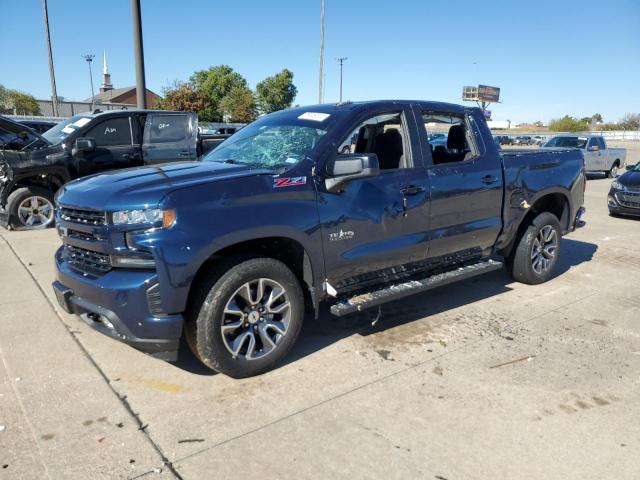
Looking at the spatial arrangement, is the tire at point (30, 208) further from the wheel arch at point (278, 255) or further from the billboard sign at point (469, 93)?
the billboard sign at point (469, 93)

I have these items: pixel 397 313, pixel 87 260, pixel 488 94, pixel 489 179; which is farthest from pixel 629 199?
pixel 488 94

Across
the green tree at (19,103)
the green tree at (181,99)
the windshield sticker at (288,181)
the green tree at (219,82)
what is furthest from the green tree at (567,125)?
the windshield sticker at (288,181)

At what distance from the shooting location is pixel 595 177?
21.6 meters

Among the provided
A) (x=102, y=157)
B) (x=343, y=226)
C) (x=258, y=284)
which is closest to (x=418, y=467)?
(x=258, y=284)

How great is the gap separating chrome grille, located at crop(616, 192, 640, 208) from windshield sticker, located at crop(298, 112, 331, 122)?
353 inches

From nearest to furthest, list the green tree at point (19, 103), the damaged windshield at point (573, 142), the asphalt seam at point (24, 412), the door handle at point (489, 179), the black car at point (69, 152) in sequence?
the asphalt seam at point (24, 412) → the door handle at point (489, 179) → the black car at point (69, 152) → the damaged windshield at point (573, 142) → the green tree at point (19, 103)

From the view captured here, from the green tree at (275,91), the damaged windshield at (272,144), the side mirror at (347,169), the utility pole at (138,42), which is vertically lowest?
the side mirror at (347,169)

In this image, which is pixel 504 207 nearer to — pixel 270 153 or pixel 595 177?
pixel 270 153

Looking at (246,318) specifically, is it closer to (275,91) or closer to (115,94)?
(275,91)

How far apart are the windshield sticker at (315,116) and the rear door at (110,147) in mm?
5388

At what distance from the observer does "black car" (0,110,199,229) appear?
8.24 metres

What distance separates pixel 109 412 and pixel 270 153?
7.13 feet

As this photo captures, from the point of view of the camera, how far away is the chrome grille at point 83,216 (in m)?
3.29

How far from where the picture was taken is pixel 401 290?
4.23m
